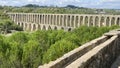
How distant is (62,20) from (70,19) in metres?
4.46

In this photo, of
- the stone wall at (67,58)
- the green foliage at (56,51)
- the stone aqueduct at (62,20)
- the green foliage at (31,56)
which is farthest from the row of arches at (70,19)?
the stone wall at (67,58)

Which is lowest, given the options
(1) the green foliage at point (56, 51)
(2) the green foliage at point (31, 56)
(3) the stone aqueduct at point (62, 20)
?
(3) the stone aqueduct at point (62, 20)

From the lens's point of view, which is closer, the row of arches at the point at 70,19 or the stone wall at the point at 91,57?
the stone wall at the point at 91,57

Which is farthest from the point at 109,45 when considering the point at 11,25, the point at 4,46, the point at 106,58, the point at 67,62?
the point at 11,25

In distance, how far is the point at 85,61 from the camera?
686 cm

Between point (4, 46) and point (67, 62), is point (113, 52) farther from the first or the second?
point (4, 46)

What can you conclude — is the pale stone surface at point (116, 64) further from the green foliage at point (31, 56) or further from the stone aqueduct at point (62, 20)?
the stone aqueduct at point (62, 20)

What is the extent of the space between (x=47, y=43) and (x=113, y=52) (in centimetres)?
1774

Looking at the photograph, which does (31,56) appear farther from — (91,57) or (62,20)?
(62,20)

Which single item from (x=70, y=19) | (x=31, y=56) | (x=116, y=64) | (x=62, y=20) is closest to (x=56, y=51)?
(x=31, y=56)

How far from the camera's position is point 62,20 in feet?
272

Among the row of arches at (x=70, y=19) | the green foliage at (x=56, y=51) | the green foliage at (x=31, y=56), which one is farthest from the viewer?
the row of arches at (x=70, y=19)

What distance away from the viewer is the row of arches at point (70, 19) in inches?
2522

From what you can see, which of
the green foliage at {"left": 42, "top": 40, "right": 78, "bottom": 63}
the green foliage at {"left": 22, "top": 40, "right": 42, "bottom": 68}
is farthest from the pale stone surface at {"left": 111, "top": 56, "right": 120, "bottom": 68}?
the green foliage at {"left": 22, "top": 40, "right": 42, "bottom": 68}
